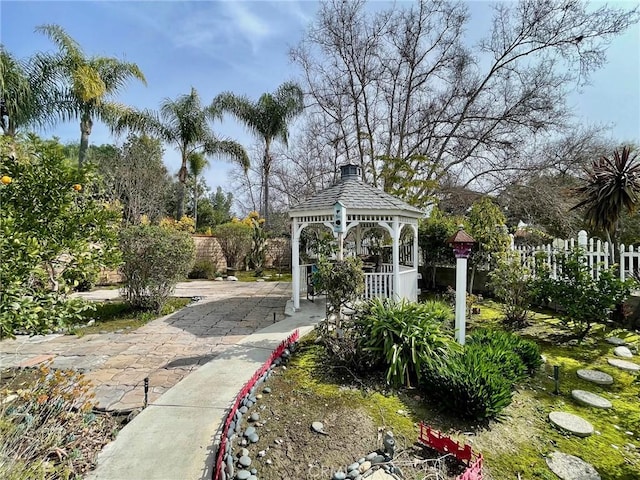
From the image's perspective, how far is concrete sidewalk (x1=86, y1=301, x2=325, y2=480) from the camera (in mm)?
2760

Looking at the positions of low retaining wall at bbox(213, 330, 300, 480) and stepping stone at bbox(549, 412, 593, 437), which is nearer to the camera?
A: low retaining wall at bbox(213, 330, 300, 480)

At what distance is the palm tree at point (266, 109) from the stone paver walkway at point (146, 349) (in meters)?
12.9

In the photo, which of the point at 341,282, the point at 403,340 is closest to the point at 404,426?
the point at 403,340

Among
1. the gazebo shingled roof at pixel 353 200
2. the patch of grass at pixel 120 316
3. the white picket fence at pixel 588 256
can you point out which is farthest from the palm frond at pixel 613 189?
the patch of grass at pixel 120 316

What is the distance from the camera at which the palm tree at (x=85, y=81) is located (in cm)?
1273

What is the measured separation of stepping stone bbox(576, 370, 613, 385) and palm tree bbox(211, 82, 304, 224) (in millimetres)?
17403

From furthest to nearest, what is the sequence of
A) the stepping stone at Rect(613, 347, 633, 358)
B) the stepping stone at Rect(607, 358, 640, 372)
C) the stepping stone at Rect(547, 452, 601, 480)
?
1. the stepping stone at Rect(613, 347, 633, 358)
2. the stepping stone at Rect(607, 358, 640, 372)
3. the stepping stone at Rect(547, 452, 601, 480)

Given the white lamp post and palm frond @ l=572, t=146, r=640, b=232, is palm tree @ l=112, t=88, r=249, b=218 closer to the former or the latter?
the white lamp post

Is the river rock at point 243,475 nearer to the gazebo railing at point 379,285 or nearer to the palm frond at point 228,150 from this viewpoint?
the gazebo railing at point 379,285

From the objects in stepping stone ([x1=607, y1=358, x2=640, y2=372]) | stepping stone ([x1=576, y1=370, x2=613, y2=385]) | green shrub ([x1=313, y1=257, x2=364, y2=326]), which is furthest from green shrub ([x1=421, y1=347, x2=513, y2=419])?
stepping stone ([x1=607, y1=358, x2=640, y2=372])

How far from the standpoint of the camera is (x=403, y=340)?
14.3 feet

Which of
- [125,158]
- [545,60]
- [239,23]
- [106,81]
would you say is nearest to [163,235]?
[239,23]

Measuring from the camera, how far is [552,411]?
395 centimetres

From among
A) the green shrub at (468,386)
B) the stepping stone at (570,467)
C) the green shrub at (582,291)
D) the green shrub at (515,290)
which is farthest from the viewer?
the green shrub at (515,290)
